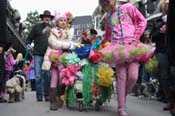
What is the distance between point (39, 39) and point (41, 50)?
1.08 feet

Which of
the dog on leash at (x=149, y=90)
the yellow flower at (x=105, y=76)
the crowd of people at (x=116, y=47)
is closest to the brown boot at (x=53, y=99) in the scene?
the crowd of people at (x=116, y=47)

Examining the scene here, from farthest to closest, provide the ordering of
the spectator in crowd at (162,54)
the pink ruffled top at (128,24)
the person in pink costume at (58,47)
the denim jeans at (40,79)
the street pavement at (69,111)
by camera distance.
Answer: the denim jeans at (40,79) < the spectator in crowd at (162,54) < the person in pink costume at (58,47) < the street pavement at (69,111) < the pink ruffled top at (128,24)

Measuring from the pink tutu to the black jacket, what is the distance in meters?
3.62

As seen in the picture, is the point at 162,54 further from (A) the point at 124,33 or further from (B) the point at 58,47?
(B) the point at 58,47

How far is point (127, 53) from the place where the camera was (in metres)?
7.28

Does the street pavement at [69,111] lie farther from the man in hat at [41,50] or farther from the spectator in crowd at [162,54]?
the man in hat at [41,50]

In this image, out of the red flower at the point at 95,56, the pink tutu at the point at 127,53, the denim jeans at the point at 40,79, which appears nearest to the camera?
the pink tutu at the point at 127,53

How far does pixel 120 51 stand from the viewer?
24.0 feet

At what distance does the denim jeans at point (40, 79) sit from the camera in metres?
10.6

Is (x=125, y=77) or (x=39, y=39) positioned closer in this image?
(x=125, y=77)

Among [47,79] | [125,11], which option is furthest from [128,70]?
[47,79]

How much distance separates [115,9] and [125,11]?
0.62ft

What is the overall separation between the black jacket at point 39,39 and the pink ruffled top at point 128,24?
11.1 ft

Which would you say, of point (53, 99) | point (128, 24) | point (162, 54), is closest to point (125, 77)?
point (128, 24)
